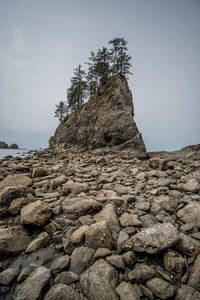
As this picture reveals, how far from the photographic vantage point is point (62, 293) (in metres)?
1.40

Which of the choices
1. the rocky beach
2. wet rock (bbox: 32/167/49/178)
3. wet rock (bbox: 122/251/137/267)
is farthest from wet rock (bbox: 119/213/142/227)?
wet rock (bbox: 32/167/49/178)

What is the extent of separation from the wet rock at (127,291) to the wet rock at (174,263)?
0.56 metres

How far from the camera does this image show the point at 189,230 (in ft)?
7.75

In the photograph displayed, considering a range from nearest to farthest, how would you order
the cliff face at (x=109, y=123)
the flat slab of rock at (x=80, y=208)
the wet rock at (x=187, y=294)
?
1. the wet rock at (x=187, y=294)
2. the flat slab of rock at (x=80, y=208)
3. the cliff face at (x=109, y=123)

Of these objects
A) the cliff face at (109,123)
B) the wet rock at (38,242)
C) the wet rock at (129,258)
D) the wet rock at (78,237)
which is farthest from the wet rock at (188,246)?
the cliff face at (109,123)

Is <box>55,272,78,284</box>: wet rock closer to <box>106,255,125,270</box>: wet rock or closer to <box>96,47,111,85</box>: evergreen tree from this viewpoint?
<box>106,255,125,270</box>: wet rock

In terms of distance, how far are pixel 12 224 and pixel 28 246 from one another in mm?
836

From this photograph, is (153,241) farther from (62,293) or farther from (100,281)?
(62,293)

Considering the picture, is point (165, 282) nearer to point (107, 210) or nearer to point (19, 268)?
point (107, 210)

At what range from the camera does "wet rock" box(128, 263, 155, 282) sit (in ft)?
5.07

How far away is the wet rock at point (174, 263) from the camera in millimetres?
1606

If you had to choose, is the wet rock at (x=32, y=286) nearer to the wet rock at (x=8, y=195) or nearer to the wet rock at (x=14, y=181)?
the wet rock at (x=8, y=195)

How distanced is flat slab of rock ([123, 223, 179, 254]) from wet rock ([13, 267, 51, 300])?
1.13 m

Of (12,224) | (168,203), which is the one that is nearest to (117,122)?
(168,203)
